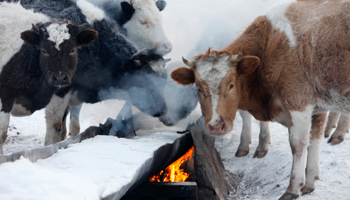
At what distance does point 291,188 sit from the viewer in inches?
139

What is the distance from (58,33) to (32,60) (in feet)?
1.88

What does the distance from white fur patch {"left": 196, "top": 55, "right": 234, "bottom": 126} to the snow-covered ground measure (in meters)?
0.77

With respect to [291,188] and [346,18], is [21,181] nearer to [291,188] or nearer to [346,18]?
[291,188]

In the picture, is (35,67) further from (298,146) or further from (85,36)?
(298,146)

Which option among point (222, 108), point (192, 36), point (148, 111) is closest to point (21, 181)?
point (222, 108)

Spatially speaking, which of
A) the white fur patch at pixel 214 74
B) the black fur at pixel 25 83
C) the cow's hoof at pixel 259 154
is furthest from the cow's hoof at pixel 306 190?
the black fur at pixel 25 83

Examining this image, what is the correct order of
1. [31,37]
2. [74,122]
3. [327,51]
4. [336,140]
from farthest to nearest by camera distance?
[74,122]
[336,140]
[31,37]
[327,51]

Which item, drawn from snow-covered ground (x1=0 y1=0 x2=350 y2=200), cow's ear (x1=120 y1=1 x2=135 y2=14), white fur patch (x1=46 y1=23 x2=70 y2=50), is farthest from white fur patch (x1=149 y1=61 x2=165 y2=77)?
cow's ear (x1=120 y1=1 x2=135 y2=14)

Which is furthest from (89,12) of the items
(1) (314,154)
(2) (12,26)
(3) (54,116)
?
(1) (314,154)

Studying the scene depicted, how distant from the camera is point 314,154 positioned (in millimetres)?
3881

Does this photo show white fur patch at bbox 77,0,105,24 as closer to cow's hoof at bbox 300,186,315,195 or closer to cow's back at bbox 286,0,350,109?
cow's back at bbox 286,0,350,109

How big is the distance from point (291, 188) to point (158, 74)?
3049 millimetres

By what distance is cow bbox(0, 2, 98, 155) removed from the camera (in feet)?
14.4

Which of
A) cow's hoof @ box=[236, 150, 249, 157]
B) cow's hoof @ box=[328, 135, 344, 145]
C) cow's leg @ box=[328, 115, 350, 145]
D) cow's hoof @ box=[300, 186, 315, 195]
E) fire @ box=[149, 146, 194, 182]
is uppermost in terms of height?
cow's leg @ box=[328, 115, 350, 145]
